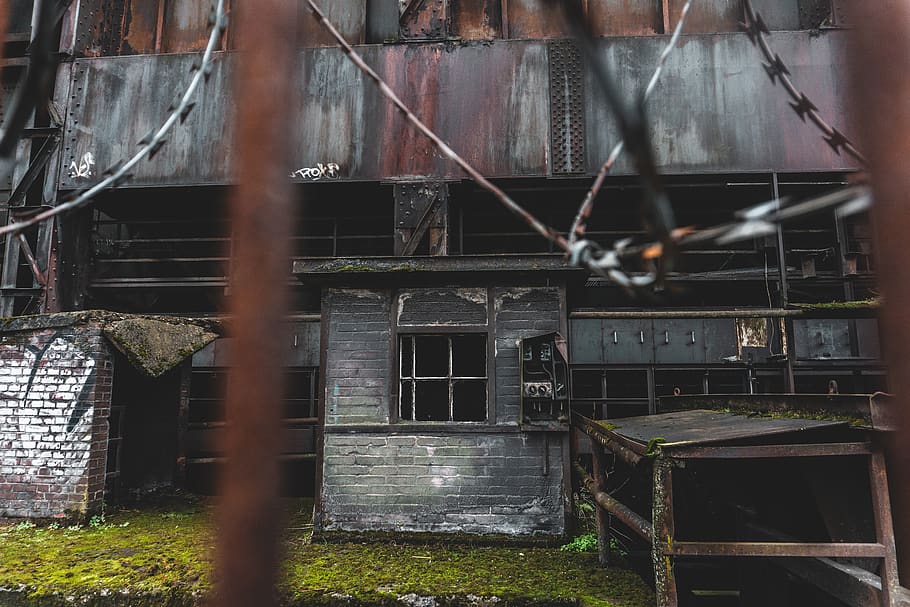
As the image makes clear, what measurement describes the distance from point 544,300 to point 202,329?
17.0ft

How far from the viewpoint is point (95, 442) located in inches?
282

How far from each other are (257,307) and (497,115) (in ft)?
30.2

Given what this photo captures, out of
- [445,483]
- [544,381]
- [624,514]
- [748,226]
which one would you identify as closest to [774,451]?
[624,514]

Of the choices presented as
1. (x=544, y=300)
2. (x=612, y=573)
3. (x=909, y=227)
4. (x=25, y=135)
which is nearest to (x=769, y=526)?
(x=612, y=573)

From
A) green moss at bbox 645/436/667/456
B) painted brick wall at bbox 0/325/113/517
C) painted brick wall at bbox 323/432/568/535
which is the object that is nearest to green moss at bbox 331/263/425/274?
painted brick wall at bbox 323/432/568/535

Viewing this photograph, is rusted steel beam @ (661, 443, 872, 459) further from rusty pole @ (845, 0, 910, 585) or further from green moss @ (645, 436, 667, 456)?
rusty pole @ (845, 0, 910, 585)

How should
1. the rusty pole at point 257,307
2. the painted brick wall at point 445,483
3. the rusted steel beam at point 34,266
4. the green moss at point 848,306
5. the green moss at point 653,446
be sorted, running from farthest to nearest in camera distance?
the rusted steel beam at point 34,266 < the green moss at point 848,306 < the painted brick wall at point 445,483 < the green moss at point 653,446 < the rusty pole at point 257,307

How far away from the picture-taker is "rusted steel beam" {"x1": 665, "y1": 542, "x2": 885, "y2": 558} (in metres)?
3.57

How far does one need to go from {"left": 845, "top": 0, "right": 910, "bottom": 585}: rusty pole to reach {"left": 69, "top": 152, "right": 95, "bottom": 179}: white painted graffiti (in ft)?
38.3

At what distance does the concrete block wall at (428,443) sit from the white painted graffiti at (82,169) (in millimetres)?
6376

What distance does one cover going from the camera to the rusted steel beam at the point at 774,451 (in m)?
3.62

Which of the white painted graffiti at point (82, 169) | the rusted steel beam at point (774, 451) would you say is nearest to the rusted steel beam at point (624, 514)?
the rusted steel beam at point (774, 451)

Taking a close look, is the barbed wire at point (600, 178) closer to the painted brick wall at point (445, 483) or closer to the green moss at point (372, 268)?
the green moss at point (372, 268)

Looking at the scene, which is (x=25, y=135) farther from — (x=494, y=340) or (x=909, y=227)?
(x=909, y=227)
